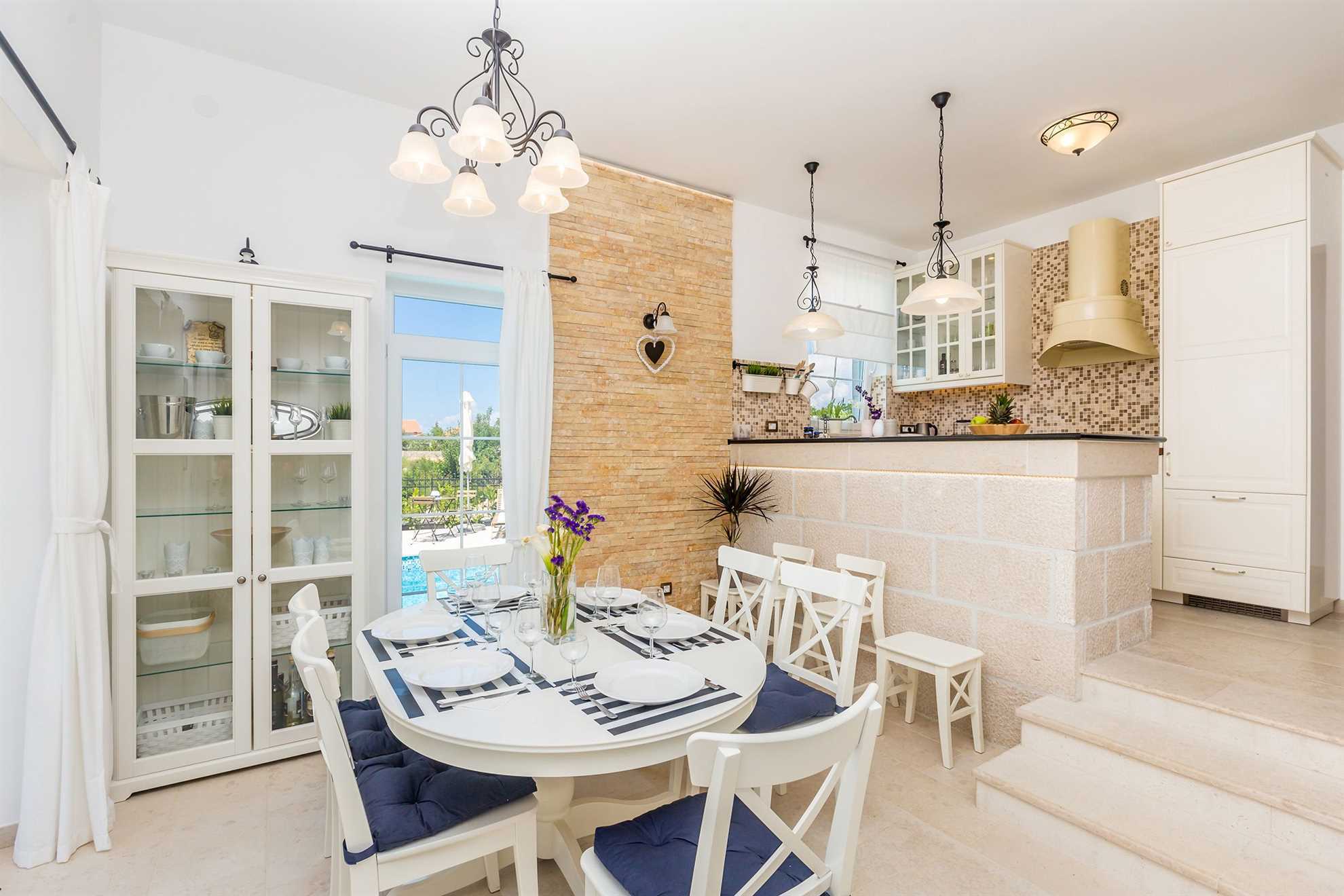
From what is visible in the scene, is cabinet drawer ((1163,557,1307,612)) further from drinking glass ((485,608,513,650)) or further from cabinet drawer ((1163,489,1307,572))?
drinking glass ((485,608,513,650))

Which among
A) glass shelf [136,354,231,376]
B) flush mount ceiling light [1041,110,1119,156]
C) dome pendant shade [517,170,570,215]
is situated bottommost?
glass shelf [136,354,231,376]

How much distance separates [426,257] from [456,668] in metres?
2.30

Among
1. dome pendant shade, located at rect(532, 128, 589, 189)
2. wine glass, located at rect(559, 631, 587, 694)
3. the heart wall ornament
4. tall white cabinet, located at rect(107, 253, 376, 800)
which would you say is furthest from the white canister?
the heart wall ornament

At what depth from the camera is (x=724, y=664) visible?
174 cm

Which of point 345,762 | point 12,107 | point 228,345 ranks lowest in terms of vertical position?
point 345,762

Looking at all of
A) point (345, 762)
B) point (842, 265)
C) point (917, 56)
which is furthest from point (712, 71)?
point (345, 762)

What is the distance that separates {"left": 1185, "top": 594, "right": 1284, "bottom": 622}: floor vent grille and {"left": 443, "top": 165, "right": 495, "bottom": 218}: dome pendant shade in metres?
4.20

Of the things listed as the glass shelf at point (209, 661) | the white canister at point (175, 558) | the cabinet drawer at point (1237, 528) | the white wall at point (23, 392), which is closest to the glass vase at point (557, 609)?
the glass shelf at point (209, 661)

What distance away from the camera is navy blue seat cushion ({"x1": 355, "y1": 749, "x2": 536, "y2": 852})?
1.39 metres

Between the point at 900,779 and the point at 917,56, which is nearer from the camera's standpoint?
the point at 900,779

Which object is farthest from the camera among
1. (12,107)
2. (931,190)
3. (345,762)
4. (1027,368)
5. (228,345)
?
(1027,368)

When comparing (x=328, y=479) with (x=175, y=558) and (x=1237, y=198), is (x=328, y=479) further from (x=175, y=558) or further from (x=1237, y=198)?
(x=1237, y=198)

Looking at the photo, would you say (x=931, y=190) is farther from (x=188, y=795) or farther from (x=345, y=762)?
(x=188, y=795)

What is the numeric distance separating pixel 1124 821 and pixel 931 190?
146 inches
